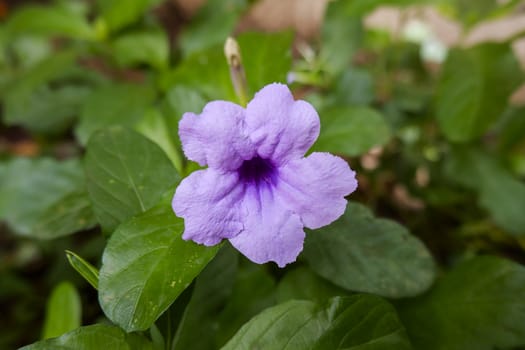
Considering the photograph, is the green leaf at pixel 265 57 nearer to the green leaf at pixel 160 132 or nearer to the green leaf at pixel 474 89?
the green leaf at pixel 160 132

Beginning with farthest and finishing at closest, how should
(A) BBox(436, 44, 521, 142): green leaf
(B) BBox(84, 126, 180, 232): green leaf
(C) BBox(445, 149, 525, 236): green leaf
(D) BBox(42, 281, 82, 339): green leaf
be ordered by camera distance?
(C) BBox(445, 149, 525, 236): green leaf → (A) BBox(436, 44, 521, 142): green leaf → (D) BBox(42, 281, 82, 339): green leaf → (B) BBox(84, 126, 180, 232): green leaf

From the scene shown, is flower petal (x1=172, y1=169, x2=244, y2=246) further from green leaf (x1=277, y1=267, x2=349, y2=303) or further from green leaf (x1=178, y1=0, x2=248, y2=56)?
green leaf (x1=178, y1=0, x2=248, y2=56)

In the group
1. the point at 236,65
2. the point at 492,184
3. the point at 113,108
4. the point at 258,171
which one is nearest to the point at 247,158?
the point at 258,171

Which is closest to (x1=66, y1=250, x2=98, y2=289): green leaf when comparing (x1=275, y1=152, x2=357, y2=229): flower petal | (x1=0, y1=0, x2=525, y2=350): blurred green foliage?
(x1=0, y1=0, x2=525, y2=350): blurred green foliage

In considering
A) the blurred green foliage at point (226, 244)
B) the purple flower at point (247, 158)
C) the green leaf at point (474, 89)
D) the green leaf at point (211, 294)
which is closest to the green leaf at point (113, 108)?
the blurred green foliage at point (226, 244)

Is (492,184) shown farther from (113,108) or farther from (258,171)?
(113,108)
